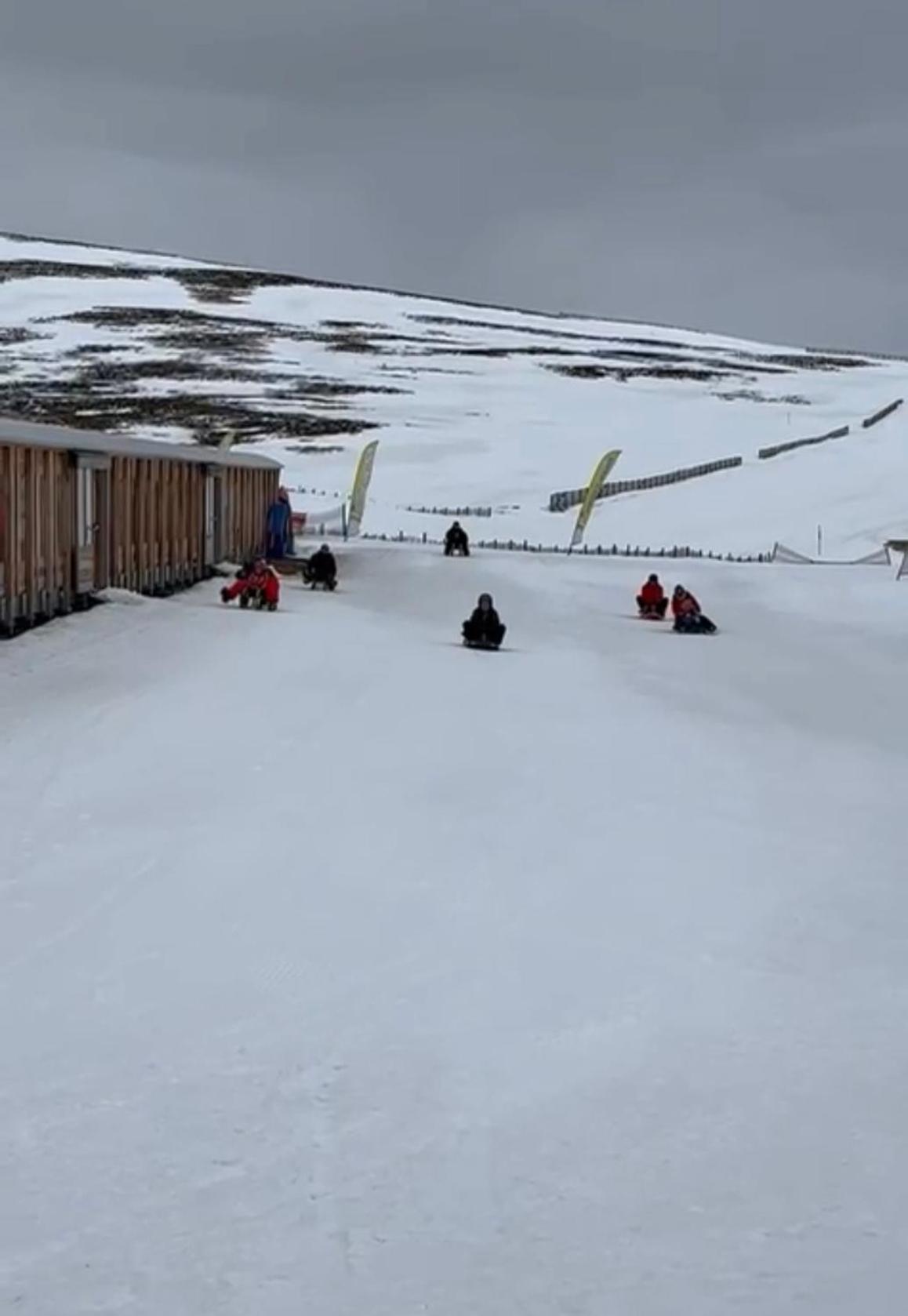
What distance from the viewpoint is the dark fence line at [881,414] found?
70.2 meters

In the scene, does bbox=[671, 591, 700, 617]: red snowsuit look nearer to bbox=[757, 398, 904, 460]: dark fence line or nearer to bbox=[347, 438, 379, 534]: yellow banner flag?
bbox=[347, 438, 379, 534]: yellow banner flag

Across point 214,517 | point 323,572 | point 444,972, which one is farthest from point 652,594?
point 444,972

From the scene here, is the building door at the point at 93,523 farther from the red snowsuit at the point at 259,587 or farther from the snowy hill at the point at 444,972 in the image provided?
the red snowsuit at the point at 259,587

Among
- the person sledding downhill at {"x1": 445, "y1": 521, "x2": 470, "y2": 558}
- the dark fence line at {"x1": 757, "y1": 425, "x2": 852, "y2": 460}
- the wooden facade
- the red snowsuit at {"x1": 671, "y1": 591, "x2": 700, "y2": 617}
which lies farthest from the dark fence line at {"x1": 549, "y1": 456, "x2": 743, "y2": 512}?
the red snowsuit at {"x1": 671, "y1": 591, "x2": 700, "y2": 617}

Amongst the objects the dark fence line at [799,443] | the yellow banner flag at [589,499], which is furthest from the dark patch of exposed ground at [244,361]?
the yellow banner flag at [589,499]

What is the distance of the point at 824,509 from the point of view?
48719 mm

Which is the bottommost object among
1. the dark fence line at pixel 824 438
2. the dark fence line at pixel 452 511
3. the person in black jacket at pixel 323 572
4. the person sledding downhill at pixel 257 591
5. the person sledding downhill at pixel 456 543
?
the dark fence line at pixel 452 511

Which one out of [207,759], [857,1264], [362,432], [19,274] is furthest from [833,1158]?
[19,274]

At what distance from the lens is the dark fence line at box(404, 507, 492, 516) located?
47.9 m

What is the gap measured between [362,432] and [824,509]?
66.9 feet

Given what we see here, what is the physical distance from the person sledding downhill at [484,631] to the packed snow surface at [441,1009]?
5141 millimetres

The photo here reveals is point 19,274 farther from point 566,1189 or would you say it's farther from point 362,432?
point 566,1189

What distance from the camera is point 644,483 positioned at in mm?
53250

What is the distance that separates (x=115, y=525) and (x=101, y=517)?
846 millimetres
